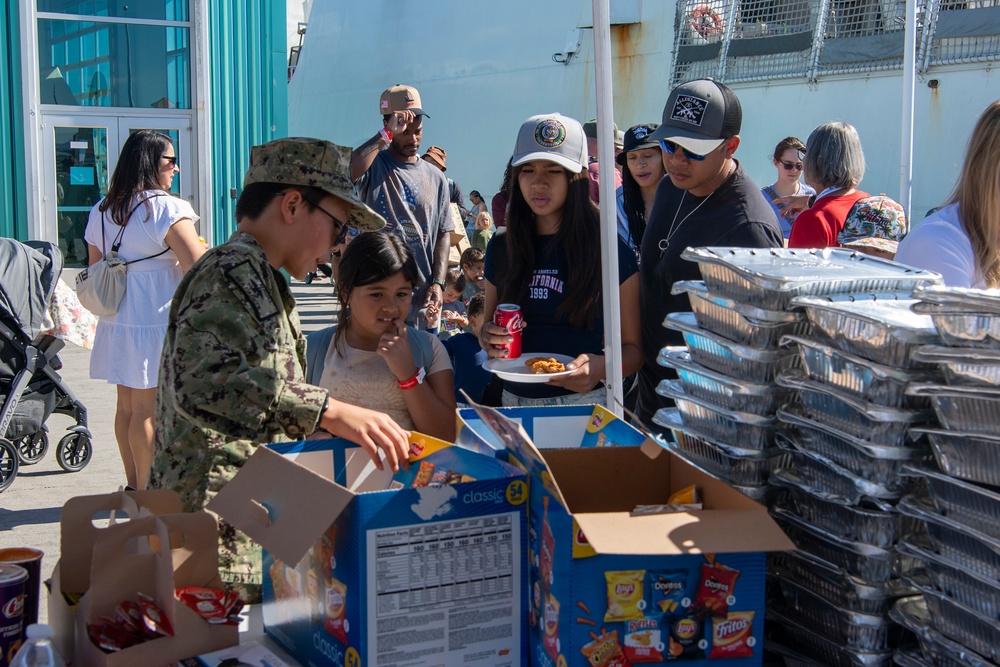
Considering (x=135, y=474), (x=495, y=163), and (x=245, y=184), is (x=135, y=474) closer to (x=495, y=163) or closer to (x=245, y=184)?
(x=245, y=184)

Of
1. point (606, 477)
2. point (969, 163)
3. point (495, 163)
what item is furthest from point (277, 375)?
point (495, 163)

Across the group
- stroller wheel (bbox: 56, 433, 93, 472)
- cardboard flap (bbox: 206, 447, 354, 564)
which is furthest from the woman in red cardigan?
stroller wheel (bbox: 56, 433, 93, 472)

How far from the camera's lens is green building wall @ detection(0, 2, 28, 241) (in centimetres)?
1073

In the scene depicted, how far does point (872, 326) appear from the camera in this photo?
1538 mm

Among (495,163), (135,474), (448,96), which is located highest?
(448,96)

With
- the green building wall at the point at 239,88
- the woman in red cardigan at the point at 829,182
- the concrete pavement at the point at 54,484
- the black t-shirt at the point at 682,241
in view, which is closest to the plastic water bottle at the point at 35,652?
the black t-shirt at the point at 682,241

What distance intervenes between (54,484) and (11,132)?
6645mm

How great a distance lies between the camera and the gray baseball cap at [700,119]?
124 inches

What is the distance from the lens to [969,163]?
247 centimetres

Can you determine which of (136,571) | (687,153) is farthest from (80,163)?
(136,571)

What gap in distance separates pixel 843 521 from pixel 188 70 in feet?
38.0

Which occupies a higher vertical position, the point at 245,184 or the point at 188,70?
the point at 188,70

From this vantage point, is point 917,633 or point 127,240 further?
point 127,240

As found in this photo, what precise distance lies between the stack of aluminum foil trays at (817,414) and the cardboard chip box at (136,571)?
100 centimetres
